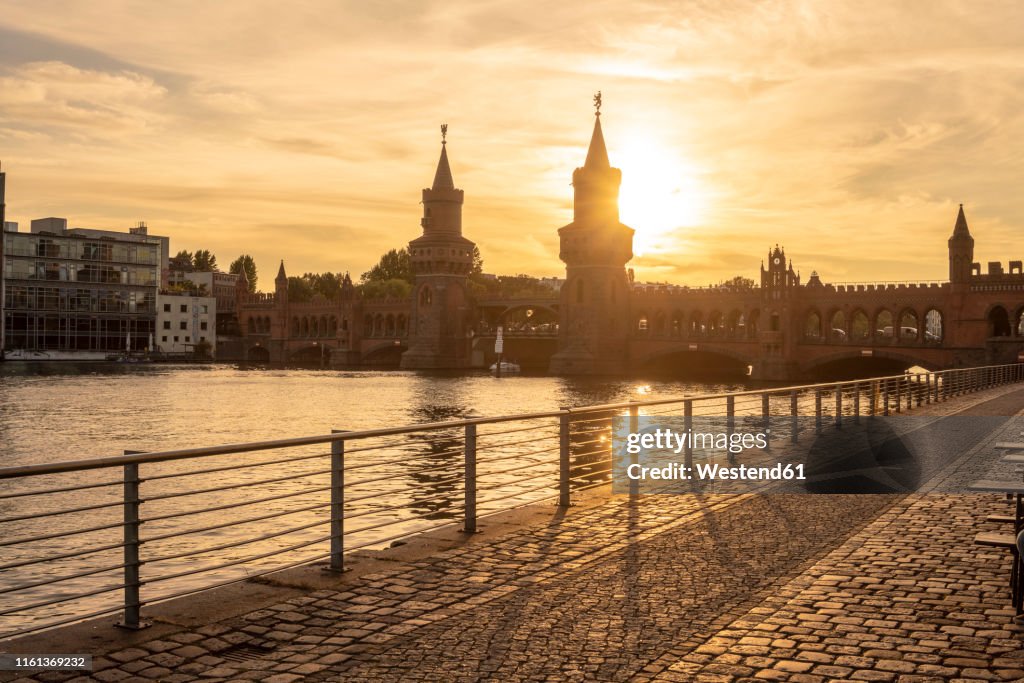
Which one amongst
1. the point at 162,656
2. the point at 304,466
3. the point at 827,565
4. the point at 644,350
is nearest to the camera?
the point at 162,656

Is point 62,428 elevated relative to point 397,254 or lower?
lower

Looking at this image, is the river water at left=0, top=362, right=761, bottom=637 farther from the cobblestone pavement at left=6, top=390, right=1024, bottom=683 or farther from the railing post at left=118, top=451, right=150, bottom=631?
the cobblestone pavement at left=6, top=390, right=1024, bottom=683

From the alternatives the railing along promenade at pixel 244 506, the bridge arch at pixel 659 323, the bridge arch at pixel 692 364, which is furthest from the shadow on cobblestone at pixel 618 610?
the bridge arch at pixel 659 323

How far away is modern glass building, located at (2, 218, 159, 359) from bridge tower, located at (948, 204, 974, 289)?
8692 cm

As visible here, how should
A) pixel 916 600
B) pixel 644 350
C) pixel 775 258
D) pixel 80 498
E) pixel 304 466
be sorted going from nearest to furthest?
pixel 916 600 → pixel 80 498 → pixel 304 466 → pixel 775 258 → pixel 644 350

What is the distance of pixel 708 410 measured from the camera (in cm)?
5178

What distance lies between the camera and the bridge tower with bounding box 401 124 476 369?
118 metres

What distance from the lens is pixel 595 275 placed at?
346 feet

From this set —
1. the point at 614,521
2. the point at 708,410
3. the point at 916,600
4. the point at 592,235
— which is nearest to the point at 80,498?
the point at 614,521

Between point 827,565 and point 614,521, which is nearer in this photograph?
point 827,565

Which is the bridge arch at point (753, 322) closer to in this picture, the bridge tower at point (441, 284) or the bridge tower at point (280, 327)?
the bridge tower at point (441, 284)

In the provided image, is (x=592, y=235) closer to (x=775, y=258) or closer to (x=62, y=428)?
(x=775, y=258)

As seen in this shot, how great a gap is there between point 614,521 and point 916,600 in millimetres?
3970

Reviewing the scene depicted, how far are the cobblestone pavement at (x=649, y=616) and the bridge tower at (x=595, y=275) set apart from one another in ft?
300
